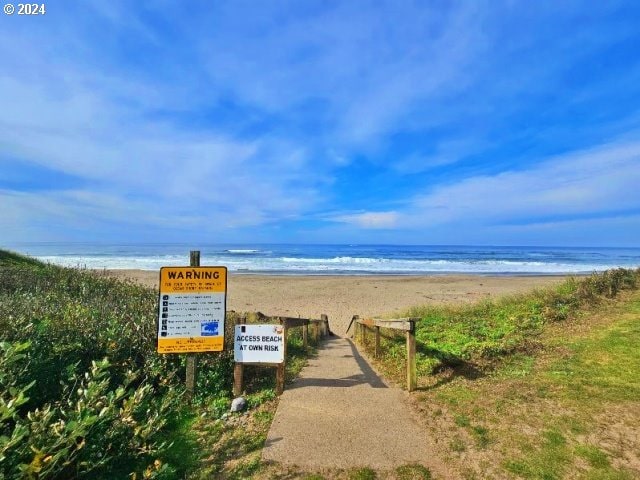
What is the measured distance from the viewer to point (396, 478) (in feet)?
10.7

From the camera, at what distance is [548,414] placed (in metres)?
4.34

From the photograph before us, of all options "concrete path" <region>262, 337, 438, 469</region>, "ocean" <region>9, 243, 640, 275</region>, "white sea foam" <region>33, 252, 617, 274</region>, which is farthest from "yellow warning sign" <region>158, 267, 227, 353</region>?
"white sea foam" <region>33, 252, 617, 274</region>

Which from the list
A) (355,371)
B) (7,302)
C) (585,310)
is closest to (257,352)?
(355,371)

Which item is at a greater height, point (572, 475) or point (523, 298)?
point (523, 298)

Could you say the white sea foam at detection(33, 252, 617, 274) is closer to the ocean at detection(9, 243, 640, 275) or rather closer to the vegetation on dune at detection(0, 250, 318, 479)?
the ocean at detection(9, 243, 640, 275)

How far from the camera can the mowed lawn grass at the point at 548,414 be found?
11.3 ft

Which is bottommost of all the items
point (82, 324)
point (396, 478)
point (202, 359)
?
point (396, 478)

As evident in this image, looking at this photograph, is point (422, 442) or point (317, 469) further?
point (422, 442)

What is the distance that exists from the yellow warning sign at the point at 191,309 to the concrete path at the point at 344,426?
140 centimetres

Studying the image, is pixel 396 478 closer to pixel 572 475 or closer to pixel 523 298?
pixel 572 475

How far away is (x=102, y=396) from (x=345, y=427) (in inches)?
99.8

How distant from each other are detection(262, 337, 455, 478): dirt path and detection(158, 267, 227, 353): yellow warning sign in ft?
→ 4.58

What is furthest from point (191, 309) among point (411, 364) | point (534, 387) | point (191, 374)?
point (534, 387)

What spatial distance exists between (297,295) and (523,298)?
11.7 metres
